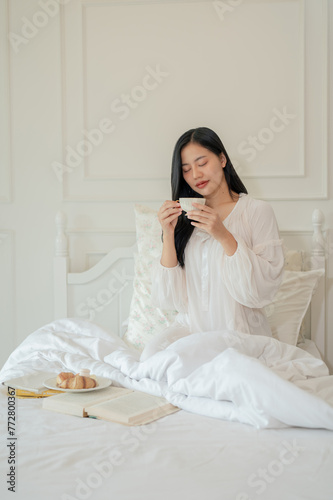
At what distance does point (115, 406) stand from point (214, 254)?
29.0 inches

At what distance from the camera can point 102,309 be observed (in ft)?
8.54

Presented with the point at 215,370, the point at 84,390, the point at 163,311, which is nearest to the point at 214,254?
the point at 163,311

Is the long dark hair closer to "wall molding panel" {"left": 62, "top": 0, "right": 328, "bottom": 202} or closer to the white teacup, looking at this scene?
the white teacup

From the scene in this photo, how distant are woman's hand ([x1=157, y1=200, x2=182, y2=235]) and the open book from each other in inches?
25.0

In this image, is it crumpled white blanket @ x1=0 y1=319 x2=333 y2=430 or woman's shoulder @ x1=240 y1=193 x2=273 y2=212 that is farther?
woman's shoulder @ x1=240 y1=193 x2=273 y2=212

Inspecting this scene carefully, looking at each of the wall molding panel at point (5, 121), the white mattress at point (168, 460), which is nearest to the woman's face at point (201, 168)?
the white mattress at point (168, 460)

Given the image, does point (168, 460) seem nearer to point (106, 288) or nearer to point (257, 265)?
point (257, 265)

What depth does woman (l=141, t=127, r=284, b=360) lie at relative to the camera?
1.82 meters

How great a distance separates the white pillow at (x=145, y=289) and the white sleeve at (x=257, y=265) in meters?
0.50

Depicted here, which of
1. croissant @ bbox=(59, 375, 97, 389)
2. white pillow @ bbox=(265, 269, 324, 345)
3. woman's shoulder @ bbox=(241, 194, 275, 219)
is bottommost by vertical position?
croissant @ bbox=(59, 375, 97, 389)

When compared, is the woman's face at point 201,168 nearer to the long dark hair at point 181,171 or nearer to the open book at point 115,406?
the long dark hair at point 181,171

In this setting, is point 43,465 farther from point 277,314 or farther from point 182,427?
point 277,314

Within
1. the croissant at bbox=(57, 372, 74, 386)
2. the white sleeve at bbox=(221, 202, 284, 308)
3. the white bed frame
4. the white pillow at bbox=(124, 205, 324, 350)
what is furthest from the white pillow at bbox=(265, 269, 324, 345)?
the croissant at bbox=(57, 372, 74, 386)

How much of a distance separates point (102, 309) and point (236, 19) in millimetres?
1541
